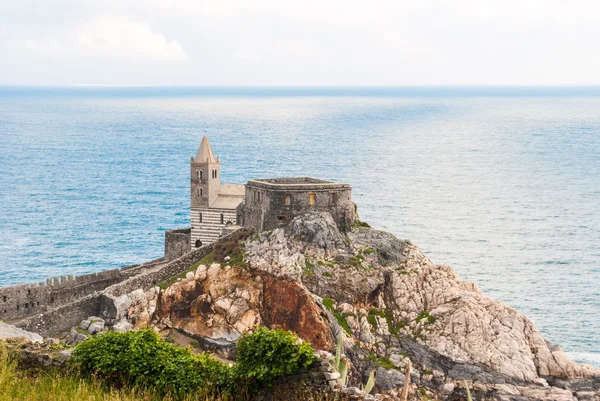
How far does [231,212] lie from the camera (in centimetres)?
8106

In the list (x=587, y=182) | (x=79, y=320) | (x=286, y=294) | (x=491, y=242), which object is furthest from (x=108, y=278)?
(x=587, y=182)

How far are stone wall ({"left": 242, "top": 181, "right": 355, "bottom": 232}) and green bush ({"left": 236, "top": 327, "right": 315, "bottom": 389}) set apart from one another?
135 ft

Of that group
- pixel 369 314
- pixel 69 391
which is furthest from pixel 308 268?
pixel 69 391

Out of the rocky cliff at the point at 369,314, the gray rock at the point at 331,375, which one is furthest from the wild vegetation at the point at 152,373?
the rocky cliff at the point at 369,314

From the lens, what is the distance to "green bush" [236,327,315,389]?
30.9m

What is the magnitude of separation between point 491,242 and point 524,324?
58.9 meters

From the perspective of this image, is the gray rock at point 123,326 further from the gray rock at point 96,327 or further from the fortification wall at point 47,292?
the fortification wall at point 47,292

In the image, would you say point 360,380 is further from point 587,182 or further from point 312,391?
point 587,182

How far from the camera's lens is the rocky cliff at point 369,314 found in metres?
66.0

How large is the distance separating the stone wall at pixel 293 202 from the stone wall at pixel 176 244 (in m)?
7.96

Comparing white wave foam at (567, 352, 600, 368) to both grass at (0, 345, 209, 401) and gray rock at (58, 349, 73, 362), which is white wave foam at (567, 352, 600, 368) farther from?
gray rock at (58, 349, 73, 362)

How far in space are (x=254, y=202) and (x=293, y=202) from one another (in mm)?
3762

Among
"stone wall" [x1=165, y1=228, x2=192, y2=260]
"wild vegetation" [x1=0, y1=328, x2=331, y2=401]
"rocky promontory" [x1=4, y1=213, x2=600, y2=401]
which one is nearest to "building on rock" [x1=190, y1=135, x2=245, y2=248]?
"stone wall" [x1=165, y1=228, x2=192, y2=260]

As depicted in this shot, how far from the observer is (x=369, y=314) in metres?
69.5
